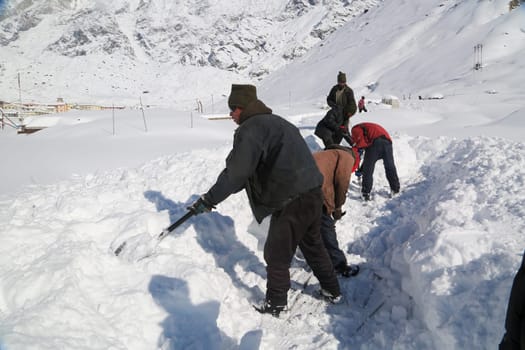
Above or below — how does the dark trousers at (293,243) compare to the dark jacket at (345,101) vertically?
below

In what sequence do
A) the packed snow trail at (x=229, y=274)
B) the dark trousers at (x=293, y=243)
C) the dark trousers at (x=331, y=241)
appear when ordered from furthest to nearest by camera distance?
the dark trousers at (x=331, y=241)
the dark trousers at (x=293, y=243)
the packed snow trail at (x=229, y=274)

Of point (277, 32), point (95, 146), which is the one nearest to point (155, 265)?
point (95, 146)

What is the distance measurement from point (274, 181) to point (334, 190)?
0.96 metres

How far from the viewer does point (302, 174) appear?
252cm

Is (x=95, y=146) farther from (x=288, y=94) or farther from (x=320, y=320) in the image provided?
(x=288, y=94)

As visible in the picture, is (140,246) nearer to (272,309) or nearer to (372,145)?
(272,309)

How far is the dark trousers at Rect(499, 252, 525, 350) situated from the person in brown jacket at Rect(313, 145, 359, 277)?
1909 mm

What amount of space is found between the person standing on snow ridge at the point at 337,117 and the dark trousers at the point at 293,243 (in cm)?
300

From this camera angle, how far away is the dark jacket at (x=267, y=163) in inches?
95.2

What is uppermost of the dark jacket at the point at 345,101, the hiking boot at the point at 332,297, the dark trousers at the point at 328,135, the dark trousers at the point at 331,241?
the dark jacket at the point at 345,101

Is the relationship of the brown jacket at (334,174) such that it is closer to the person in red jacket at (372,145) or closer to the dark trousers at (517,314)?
the person in red jacket at (372,145)

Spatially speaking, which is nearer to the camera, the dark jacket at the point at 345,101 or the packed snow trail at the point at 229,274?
the packed snow trail at the point at 229,274

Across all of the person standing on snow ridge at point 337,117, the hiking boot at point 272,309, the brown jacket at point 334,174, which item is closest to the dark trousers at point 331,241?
the brown jacket at point 334,174

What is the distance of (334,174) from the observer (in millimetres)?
3201
